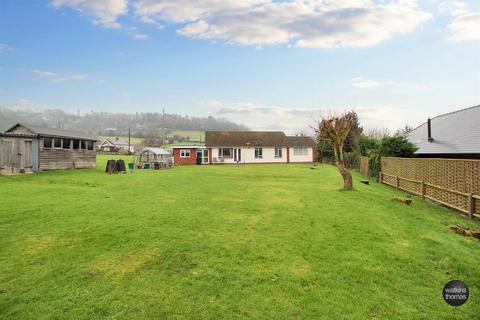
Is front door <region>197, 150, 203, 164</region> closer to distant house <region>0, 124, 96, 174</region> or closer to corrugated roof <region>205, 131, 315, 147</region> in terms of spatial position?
corrugated roof <region>205, 131, 315, 147</region>

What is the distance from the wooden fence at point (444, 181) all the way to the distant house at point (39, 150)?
83.2 feet

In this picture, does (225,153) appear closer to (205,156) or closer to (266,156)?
(205,156)

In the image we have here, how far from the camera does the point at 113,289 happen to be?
4.62 metres

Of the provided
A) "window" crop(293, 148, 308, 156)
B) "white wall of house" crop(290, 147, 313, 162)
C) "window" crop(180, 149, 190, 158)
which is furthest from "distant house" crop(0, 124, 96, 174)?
"window" crop(293, 148, 308, 156)

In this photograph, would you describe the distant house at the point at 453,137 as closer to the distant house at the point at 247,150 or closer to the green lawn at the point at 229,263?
the green lawn at the point at 229,263

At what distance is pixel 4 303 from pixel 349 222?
7885 millimetres

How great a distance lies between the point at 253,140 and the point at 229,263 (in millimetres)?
39947

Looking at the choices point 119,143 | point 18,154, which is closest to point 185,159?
point 18,154

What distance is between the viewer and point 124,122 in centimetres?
11950

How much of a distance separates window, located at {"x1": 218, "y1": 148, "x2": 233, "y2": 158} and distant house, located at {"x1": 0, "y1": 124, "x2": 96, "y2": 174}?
60.0ft

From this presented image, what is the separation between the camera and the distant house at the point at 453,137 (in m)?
16.5

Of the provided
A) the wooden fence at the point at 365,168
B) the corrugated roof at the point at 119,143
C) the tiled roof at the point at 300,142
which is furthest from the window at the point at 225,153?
the corrugated roof at the point at 119,143

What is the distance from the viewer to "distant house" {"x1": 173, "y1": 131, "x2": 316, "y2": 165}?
4144 centimetres

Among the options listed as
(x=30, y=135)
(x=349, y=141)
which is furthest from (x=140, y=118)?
(x=30, y=135)
